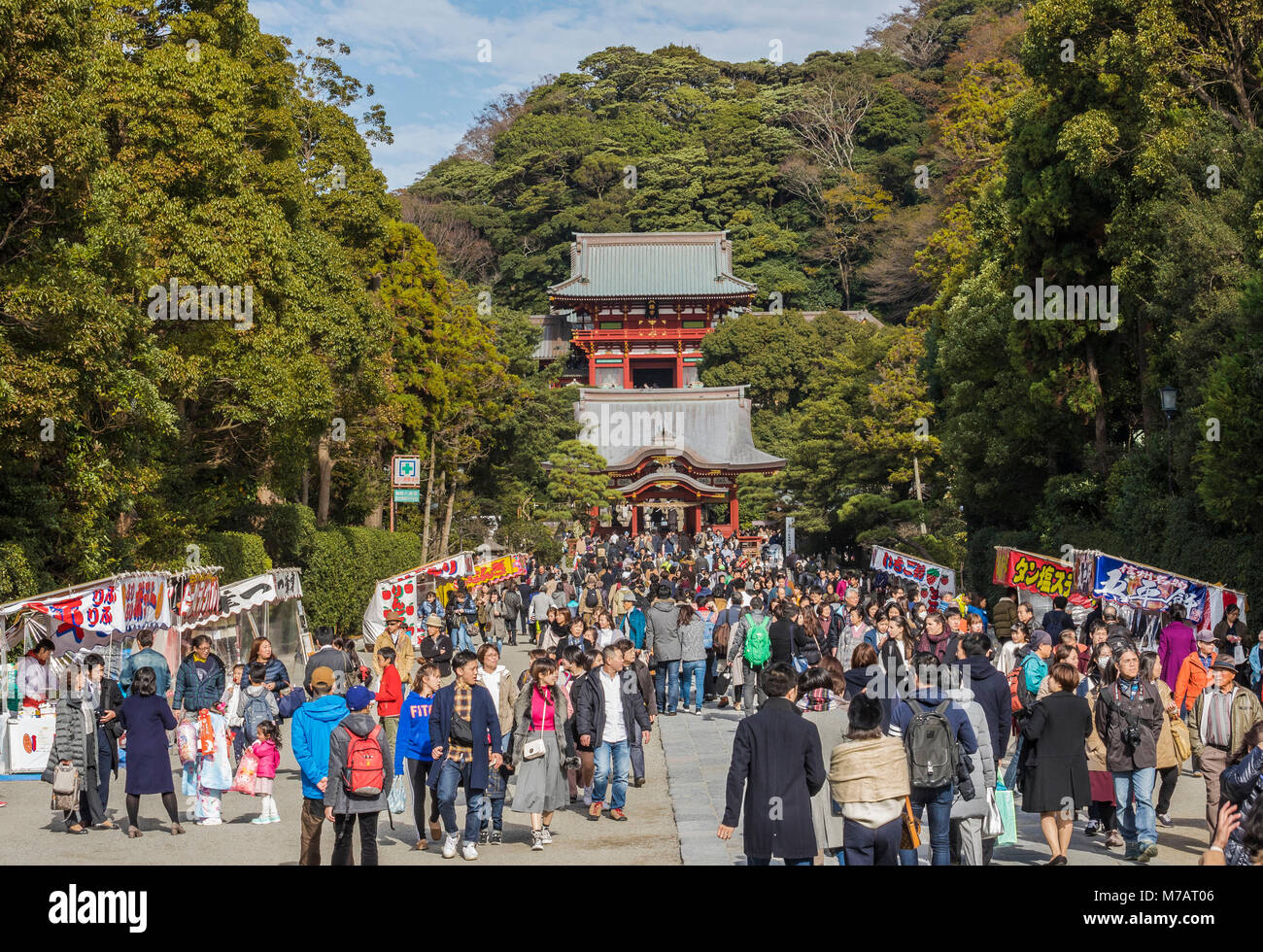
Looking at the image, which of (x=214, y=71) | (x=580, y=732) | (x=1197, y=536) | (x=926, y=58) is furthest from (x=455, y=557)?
(x=926, y=58)

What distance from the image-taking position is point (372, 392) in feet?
76.1

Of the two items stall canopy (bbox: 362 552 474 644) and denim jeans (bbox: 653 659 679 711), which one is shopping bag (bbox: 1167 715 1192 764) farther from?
stall canopy (bbox: 362 552 474 644)

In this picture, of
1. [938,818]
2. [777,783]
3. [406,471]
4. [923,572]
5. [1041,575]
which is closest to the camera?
[777,783]

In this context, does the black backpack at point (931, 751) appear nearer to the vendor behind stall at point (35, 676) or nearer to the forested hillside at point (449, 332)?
the vendor behind stall at point (35, 676)

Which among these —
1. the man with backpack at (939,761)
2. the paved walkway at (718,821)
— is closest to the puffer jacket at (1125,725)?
the paved walkway at (718,821)

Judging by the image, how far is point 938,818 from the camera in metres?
6.45

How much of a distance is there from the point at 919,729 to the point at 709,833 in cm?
264

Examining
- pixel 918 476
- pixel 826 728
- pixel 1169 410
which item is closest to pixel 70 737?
pixel 826 728

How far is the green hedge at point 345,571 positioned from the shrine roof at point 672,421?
71.8 feet

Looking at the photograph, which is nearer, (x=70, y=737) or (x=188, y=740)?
(x=70, y=737)

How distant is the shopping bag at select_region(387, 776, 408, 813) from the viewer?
8.78 m

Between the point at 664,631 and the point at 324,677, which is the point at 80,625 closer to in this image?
the point at 324,677

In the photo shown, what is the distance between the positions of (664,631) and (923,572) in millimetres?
8514

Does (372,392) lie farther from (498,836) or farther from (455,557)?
(498,836)
